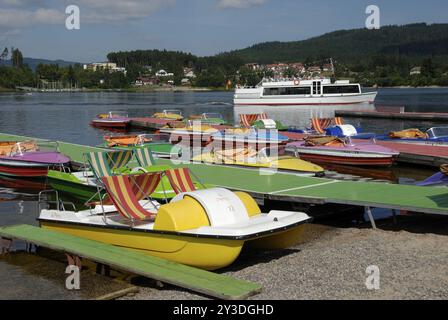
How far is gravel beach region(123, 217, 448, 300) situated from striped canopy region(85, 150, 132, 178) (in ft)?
19.5

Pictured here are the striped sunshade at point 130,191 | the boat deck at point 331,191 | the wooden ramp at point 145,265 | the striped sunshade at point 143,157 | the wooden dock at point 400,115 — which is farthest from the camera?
the wooden dock at point 400,115

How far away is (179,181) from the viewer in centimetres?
1146

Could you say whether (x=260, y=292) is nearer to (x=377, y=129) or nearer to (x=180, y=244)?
(x=180, y=244)

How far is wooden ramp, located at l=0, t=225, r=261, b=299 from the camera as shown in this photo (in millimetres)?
7523

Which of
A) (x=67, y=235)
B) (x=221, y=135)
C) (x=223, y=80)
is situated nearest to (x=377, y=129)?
(x=221, y=135)

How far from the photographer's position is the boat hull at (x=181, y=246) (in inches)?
335

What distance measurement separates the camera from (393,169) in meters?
22.1

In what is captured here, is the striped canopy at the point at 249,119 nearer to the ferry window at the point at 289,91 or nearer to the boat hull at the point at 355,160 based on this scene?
the boat hull at the point at 355,160

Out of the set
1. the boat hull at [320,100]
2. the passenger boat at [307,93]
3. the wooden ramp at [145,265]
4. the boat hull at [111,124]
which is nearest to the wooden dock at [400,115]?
the boat hull at [320,100]

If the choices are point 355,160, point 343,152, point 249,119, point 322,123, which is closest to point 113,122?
point 249,119

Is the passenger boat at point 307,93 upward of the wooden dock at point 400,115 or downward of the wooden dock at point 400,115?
upward

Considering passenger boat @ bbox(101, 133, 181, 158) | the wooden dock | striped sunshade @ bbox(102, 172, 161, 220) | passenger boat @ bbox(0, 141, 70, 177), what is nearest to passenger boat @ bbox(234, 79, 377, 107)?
the wooden dock

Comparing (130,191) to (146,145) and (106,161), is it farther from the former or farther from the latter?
(146,145)

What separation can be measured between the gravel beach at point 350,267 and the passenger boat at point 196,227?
439 millimetres
